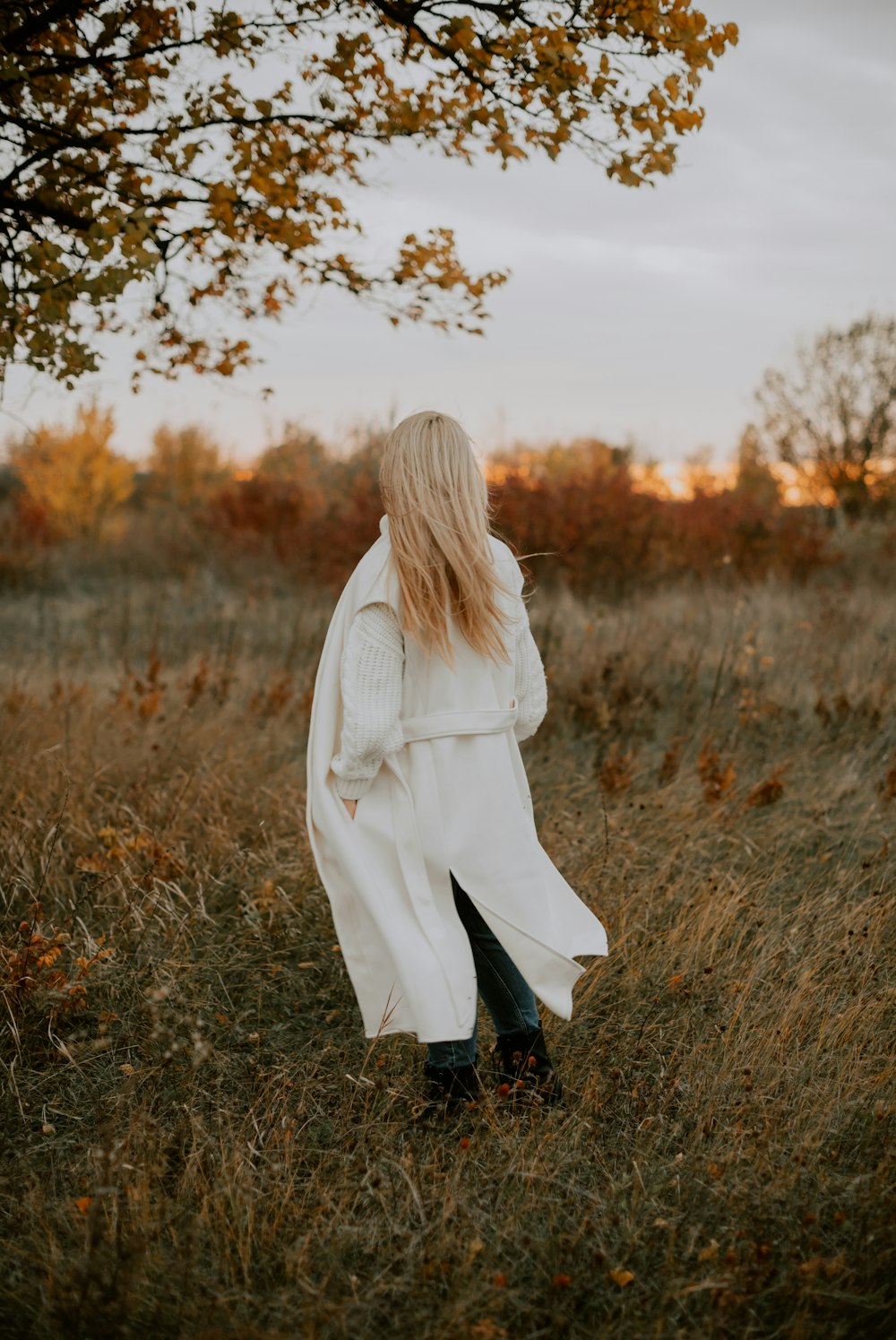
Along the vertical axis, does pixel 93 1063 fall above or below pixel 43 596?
below

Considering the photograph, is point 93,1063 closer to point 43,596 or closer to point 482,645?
point 482,645

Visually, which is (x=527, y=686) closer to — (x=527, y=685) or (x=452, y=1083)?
(x=527, y=685)

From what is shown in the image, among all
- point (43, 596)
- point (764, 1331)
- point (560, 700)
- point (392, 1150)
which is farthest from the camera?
A: point (43, 596)

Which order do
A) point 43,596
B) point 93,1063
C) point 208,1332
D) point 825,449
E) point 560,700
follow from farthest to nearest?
point 825,449 → point 43,596 → point 560,700 → point 93,1063 → point 208,1332

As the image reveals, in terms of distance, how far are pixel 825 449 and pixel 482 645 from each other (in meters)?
15.6

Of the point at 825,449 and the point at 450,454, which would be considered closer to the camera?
the point at 450,454

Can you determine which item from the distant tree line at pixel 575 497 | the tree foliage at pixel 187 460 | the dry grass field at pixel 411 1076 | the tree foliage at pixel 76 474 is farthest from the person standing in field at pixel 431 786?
the tree foliage at pixel 187 460

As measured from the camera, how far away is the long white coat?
7.79ft

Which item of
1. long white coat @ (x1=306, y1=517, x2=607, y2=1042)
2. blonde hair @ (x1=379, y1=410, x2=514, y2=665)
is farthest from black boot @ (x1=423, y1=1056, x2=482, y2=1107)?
blonde hair @ (x1=379, y1=410, x2=514, y2=665)

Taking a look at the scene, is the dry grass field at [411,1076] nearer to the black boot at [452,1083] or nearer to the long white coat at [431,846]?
the black boot at [452,1083]

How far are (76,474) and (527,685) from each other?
14.7 metres

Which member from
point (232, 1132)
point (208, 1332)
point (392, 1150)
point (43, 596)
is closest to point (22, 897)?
point (232, 1132)

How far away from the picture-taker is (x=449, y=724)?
2.40 m

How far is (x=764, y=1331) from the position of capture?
1831mm
